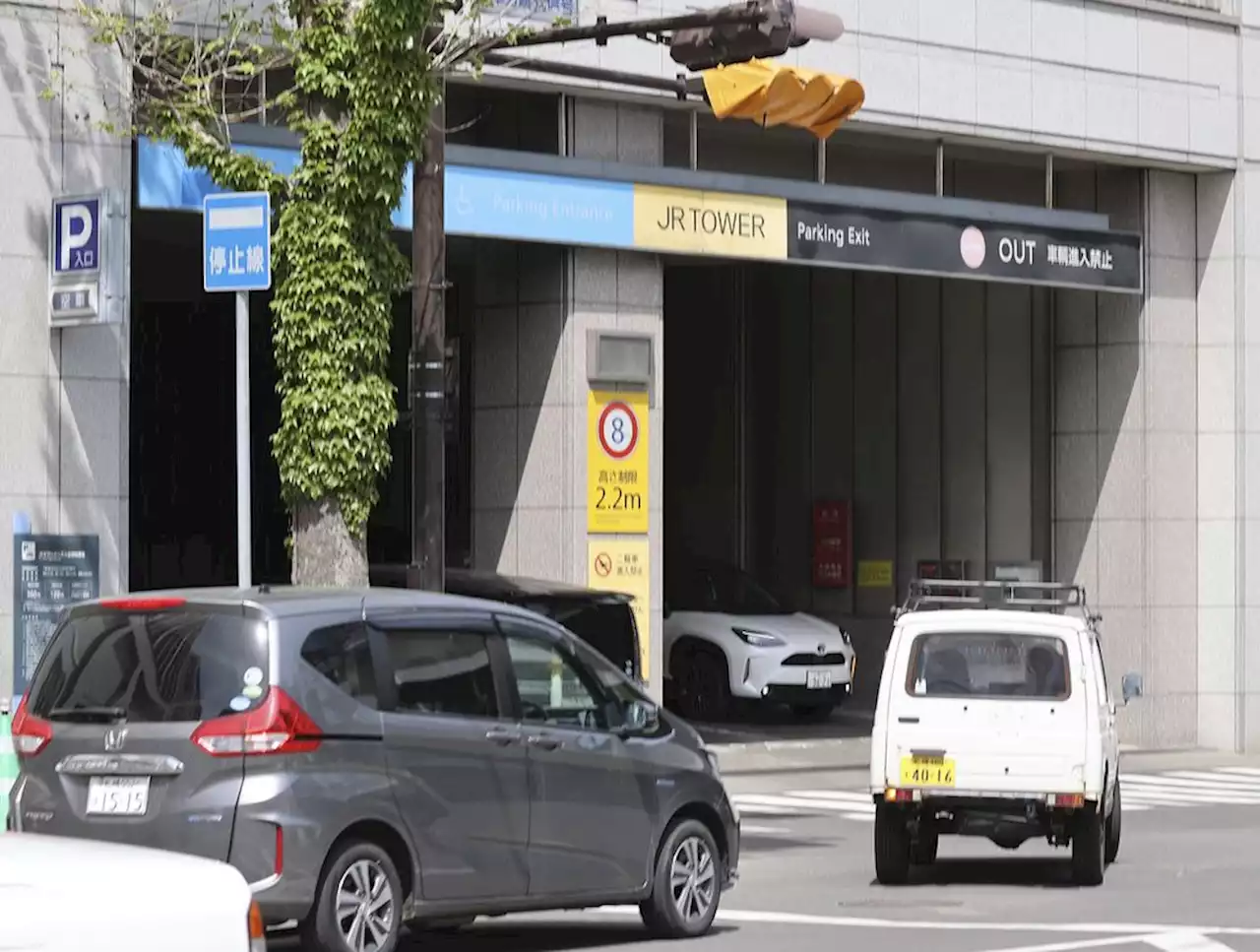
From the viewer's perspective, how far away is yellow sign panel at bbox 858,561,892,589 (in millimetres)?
32281

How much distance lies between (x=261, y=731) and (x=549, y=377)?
12.7 meters

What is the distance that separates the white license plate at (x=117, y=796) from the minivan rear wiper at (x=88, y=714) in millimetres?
271

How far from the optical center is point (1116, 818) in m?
17.8

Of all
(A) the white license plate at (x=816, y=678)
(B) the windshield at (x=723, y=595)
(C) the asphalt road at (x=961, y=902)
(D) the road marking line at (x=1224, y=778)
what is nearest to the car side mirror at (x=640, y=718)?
(C) the asphalt road at (x=961, y=902)

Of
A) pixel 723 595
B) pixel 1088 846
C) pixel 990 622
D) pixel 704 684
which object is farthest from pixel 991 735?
pixel 723 595

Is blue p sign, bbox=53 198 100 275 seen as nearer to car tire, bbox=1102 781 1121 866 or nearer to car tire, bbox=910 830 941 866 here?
car tire, bbox=910 830 941 866

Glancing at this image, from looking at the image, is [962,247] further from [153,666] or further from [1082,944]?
[153,666]

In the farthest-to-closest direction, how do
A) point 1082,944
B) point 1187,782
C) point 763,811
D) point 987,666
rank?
1. point 1187,782
2. point 763,811
3. point 987,666
4. point 1082,944

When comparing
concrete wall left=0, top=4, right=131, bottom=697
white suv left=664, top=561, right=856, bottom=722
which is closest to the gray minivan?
concrete wall left=0, top=4, right=131, bottom=697

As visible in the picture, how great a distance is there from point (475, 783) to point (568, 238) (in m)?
11.7

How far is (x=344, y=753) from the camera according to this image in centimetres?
1124

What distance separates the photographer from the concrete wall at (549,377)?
2330cm

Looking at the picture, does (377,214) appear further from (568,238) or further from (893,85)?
(893,85)

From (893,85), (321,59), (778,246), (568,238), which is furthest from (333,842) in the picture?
(893,85)
